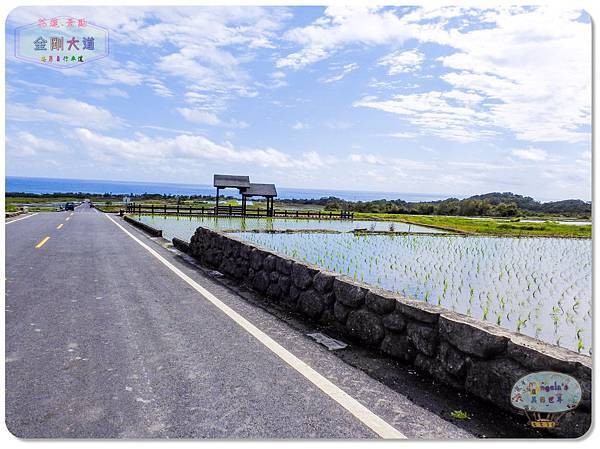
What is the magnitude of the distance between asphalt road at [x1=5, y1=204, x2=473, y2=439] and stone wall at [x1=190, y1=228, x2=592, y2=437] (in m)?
0.45

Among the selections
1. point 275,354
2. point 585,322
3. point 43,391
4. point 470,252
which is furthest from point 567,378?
point 470,252

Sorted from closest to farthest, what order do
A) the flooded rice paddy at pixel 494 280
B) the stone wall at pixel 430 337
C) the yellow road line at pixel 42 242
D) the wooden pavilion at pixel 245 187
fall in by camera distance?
1. the stone wall at pixel 430 337
2. the flooded rice paddy at pixel 494 280
3. the yellow road line at pixel 42 242
4. the wooden pavilion at pixel 245 187

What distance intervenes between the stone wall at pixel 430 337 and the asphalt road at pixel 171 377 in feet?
1.49

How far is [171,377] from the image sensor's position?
11.6 ft

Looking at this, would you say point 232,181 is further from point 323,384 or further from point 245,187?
point 323,384

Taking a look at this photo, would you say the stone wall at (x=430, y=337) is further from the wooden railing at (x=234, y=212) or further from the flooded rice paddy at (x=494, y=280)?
the wooden railing at (x=234, y=212)

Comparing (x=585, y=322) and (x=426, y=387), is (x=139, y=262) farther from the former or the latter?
(x=585, y=322)

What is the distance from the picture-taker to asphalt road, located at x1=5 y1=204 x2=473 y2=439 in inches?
112

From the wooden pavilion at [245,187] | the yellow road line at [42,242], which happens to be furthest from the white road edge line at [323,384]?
the wooden pavilion at [245,187]

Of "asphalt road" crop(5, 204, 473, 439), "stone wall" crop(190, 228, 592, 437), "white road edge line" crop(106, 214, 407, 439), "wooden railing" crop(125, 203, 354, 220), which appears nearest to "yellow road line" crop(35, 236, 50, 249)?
"asphalt road" crop(5, 204, 473, 439)

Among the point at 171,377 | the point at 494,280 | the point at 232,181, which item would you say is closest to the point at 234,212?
the point at 232,181

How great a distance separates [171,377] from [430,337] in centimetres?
220

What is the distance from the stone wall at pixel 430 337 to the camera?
9.34 feet

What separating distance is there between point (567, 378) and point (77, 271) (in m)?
8.05
